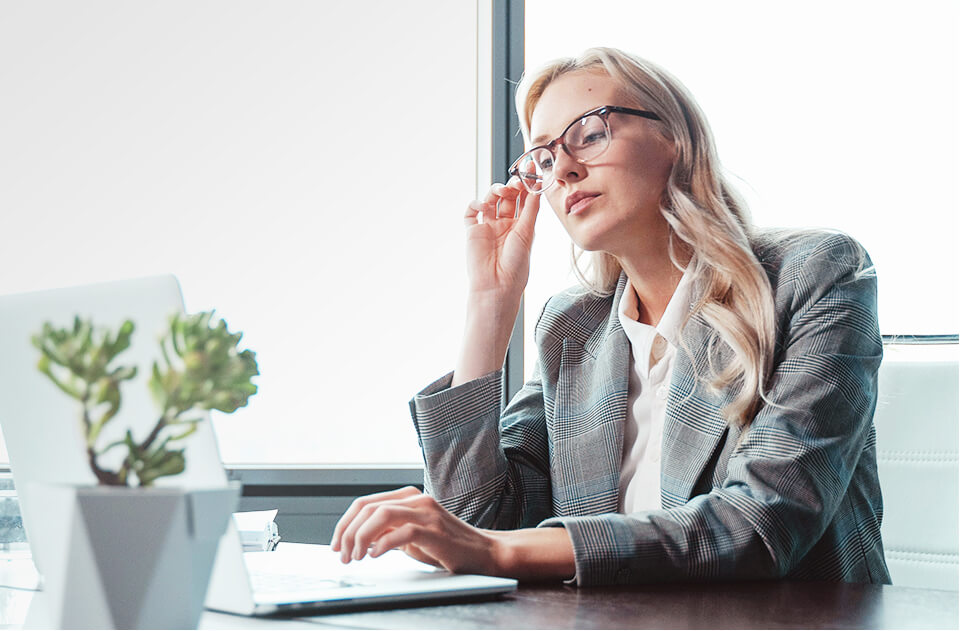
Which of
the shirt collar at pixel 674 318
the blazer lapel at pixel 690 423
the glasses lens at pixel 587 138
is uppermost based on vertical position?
the glasses lens at pixel 587 138

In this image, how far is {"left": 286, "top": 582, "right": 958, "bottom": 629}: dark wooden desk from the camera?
2.27 feet

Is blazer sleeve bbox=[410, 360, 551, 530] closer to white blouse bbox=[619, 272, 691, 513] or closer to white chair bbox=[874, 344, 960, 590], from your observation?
white blouse bbox=[619, 272, 691, 513]

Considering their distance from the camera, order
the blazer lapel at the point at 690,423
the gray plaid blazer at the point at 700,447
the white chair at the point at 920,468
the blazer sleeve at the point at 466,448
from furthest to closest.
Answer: the white chair at the point at 920,468 < the blazer sleeve at the point at 466,448 < the blazer lapel at the point at 690,423 < the gray plaid blazer at the point at 700,447

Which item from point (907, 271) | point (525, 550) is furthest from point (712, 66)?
point (525, 550)

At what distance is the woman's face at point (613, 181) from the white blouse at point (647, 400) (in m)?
0.13

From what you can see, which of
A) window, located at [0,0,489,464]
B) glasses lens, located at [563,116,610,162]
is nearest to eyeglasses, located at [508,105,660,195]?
glasses lens, located at [563,116,610,162]

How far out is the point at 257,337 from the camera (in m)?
2.46

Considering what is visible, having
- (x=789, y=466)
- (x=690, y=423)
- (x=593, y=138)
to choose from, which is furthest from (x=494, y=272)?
(x=789, y=466)

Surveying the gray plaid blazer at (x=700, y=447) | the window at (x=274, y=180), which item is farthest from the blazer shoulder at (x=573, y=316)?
the window at (x=274, y=180)

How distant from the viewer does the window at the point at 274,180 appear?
2.35m

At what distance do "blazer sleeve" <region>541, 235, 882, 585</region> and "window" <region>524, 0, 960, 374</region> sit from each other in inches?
38.3

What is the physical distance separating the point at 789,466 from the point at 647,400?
16.5 inches

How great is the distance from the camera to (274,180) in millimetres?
2496

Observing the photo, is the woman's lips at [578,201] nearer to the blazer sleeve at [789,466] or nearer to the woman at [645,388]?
the woman at [645,388]
